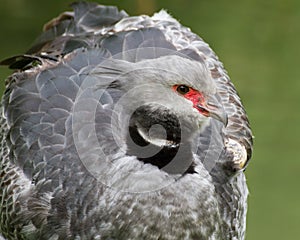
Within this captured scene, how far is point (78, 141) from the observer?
10.2 feet

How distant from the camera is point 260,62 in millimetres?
6676

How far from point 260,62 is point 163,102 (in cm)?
405

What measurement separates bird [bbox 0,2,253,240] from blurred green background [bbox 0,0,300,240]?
1.68 meters

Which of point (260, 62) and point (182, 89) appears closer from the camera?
point (182, 89)

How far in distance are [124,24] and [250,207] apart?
5.74 feet

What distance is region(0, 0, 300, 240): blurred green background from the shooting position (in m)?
5.22

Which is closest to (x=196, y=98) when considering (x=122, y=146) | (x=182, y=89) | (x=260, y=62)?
(x=182, y=89)

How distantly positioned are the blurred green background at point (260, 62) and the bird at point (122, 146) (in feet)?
5.50

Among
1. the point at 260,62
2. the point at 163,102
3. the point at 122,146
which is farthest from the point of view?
the point at 260,62

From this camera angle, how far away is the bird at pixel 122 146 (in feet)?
9.18

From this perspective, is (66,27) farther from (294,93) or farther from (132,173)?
(294,93)

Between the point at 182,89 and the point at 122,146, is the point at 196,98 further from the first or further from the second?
the point at 122,146

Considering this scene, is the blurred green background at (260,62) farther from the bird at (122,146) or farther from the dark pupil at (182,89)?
the dark pupil at (182,89)

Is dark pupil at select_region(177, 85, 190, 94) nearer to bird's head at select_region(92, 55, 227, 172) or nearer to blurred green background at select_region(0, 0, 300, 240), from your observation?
bird's head at select_region(92, 55, 227, 172)
